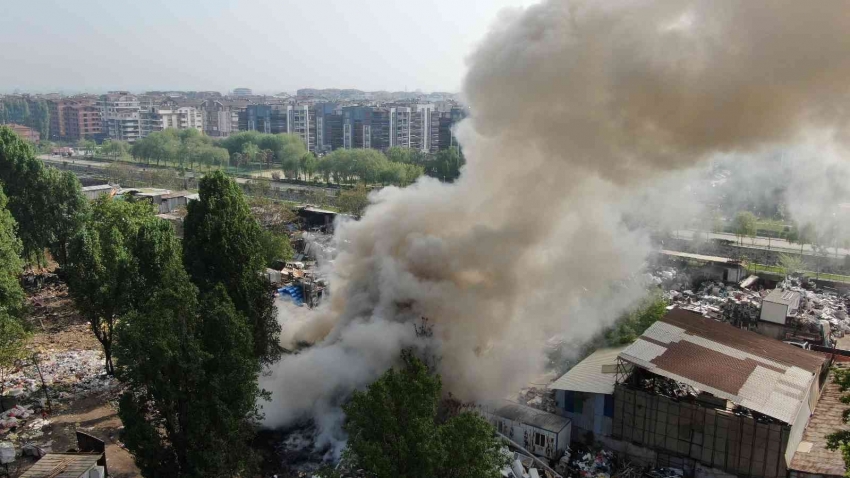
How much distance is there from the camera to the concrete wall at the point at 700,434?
11.9 metres

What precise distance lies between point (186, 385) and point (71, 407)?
24.9 ft

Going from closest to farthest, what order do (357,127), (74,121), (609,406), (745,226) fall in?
(609,406)
(745,226)
(357,127)
(74,121)

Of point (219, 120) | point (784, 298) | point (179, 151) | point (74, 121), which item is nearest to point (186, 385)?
point (784, 298)

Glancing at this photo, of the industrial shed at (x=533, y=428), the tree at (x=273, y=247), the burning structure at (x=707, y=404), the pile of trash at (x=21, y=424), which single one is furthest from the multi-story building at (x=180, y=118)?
the burning structure at (x=707, y=404)

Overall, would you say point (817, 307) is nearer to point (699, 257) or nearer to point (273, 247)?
point (699, 257)

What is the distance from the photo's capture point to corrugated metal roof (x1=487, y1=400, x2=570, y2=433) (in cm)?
1350

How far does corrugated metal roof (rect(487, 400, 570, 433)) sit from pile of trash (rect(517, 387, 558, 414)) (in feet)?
1.89

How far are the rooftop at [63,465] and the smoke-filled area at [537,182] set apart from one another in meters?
3.72

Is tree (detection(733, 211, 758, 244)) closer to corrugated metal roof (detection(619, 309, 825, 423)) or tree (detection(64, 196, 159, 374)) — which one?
corrugated metal roof (detection(619, 309, 825, 423))

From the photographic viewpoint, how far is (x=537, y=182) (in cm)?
1493

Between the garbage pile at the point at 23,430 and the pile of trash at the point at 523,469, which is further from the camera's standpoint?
the garbage pile at the point at 23,430

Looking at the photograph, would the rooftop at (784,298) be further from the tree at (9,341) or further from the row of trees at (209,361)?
the tree at (9,341)

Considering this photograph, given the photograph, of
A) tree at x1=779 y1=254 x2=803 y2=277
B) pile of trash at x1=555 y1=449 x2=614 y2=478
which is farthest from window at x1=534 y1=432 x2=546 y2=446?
tree at x1=779 y1=254 x2=803 y2=277

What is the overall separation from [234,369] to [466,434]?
14.2 feet
